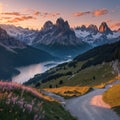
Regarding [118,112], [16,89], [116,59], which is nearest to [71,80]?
[116,59]

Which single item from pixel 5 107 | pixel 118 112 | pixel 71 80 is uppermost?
pixel 5 107

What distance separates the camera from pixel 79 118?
135 ft

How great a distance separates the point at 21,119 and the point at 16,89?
10307mm

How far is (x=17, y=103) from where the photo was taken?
16609 mm

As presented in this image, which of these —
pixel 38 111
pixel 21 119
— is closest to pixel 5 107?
pixel 21 119

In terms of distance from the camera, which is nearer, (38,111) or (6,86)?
(38,111)

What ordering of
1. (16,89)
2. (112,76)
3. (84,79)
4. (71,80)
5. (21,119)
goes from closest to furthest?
(21,119), (16,89), (112,76), (84,79), (71,80)

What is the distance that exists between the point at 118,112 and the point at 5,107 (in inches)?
1245

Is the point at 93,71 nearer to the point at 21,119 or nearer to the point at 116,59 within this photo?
the point at 116,59

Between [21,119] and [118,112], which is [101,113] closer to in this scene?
[118,112]

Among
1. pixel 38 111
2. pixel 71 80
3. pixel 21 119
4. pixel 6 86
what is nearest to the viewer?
pixel 21 119

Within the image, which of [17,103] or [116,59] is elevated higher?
[17,103]

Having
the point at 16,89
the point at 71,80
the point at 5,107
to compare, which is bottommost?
the point at 71,80

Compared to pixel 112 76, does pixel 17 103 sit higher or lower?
higher
